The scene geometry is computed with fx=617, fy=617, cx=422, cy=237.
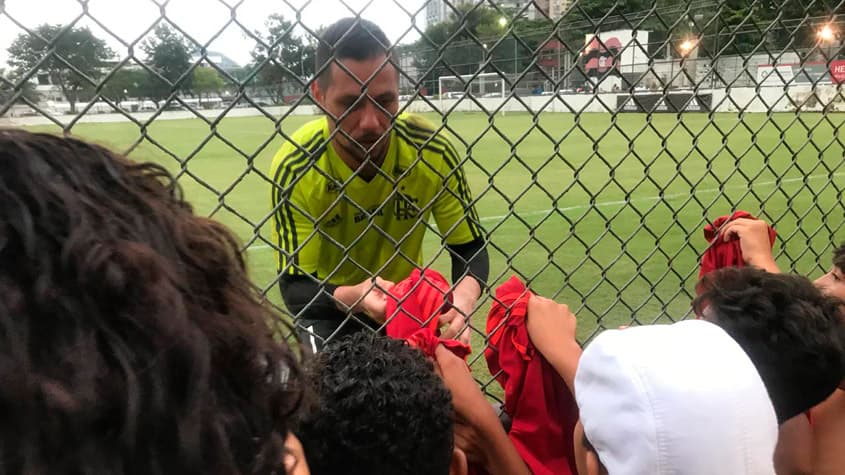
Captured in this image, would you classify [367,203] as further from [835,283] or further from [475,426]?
[835,283]

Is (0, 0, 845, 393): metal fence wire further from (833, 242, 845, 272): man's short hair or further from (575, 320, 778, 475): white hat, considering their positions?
(575, 320, 778, 475): white hat

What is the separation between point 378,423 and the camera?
3.99ft

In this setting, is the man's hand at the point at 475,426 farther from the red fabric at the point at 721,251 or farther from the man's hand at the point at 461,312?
the red fabric at the point at 721,251

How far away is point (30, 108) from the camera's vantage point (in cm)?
103

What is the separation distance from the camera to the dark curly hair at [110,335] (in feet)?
1.76

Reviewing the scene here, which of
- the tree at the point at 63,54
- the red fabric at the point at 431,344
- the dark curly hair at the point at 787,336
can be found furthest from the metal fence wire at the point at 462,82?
the dark curly hair at the point at 787,336

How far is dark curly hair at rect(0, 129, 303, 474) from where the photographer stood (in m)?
0.54

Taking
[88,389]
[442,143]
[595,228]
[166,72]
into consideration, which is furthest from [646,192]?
[88,389]

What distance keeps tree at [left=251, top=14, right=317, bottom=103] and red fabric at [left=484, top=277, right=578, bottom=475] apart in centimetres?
84

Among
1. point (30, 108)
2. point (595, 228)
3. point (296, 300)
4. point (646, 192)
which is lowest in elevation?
point (296, 300)

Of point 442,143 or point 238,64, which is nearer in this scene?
point 238,64

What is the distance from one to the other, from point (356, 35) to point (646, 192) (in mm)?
7565

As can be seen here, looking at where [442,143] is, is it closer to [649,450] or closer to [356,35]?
[356,35]

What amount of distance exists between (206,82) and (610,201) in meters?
7.01
